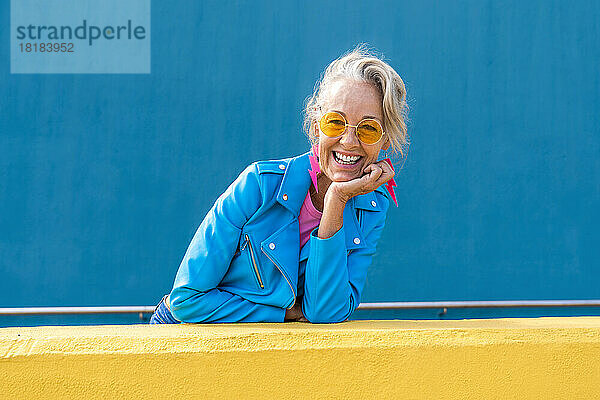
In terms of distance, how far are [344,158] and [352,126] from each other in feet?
0.33

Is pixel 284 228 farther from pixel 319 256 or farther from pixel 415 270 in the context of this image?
pixel 415 270

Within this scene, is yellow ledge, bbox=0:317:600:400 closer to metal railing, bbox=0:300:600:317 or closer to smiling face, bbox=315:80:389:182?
smiling face, bbox=315:80:389:182

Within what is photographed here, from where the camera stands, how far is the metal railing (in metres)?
3.90

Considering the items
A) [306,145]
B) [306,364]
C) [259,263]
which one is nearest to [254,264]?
[259,263]

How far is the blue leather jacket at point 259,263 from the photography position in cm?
186

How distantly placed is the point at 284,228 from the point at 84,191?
7.69 feet

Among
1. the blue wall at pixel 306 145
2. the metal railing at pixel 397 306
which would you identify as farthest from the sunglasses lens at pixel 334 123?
the metal railing at pixel 397 306

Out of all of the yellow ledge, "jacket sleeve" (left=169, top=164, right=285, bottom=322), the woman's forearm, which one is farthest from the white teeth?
the yellow ledge

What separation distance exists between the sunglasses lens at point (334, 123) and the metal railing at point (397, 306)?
7.35 feet

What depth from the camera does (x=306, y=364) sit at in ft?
4.44

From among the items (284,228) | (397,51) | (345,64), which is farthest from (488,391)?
(397,51)

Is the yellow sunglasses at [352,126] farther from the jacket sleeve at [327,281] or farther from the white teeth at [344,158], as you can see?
the jacket sleeve at [327,281]

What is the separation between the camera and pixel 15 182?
3932 millimetres

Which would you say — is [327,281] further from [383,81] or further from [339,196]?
[383,81]
